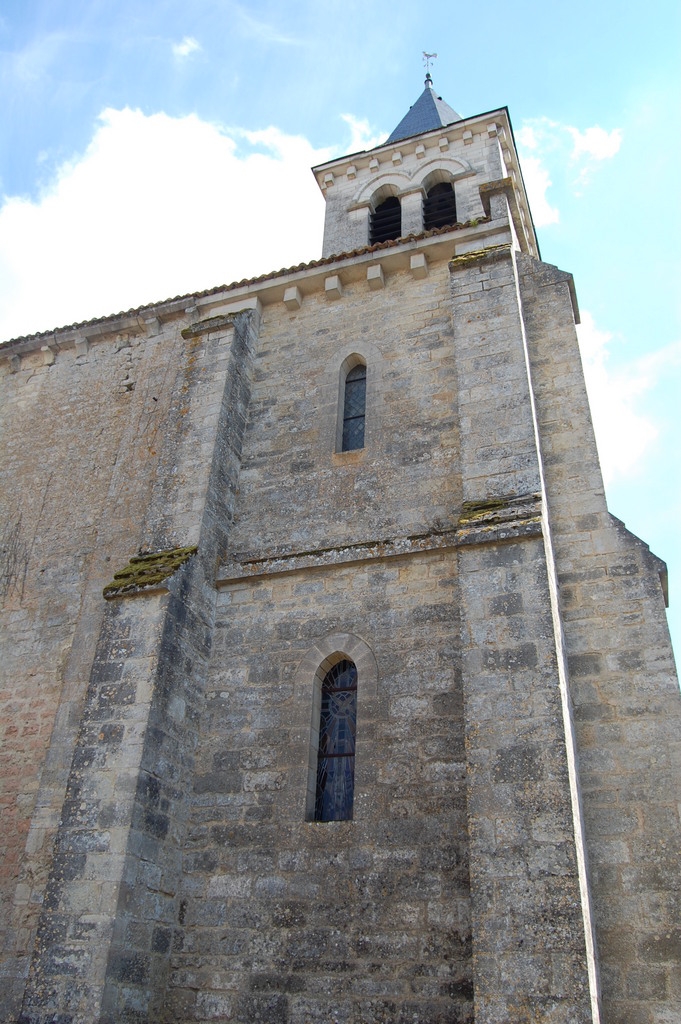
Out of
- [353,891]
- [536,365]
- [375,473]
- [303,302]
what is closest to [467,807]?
[353,891]

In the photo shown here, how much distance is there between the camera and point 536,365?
848 cm

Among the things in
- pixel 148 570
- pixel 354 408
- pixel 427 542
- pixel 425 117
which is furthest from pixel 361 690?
pixel 425 117

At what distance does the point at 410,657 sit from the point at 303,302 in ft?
16.9

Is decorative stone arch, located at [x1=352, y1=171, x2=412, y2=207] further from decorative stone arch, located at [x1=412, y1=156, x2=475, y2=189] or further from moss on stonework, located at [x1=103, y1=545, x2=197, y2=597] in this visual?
moss on stonework, located at [x1=103, y1=545, x2=197, y2=597]

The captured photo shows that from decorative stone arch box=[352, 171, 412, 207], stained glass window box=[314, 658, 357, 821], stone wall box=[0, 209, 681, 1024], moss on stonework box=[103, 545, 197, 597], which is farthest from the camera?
decorative stone arch box=[352, 171, 412, 207]

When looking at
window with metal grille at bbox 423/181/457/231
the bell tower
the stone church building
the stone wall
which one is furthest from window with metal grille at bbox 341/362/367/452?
window with metal grille at bbox 423/181/457/231

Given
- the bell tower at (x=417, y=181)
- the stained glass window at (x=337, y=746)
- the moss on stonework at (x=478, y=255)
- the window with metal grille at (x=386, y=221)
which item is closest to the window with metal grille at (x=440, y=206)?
the bell tower at (x=417, y=181)

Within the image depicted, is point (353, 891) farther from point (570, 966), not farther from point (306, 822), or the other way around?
point (570, 966)

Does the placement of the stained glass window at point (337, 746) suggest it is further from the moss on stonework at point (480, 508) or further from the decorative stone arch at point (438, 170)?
the decorative stone arch at point (438, 170)

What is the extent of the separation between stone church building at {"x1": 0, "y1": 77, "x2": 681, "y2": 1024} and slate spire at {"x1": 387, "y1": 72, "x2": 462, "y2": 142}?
8365 millimetres

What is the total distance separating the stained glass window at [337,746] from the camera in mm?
6496

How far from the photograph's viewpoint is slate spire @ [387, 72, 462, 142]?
16.8 metres

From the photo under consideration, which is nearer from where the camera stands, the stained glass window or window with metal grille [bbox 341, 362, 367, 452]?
the stained glass window

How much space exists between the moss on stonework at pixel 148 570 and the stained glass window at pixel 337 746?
5.51 ft
